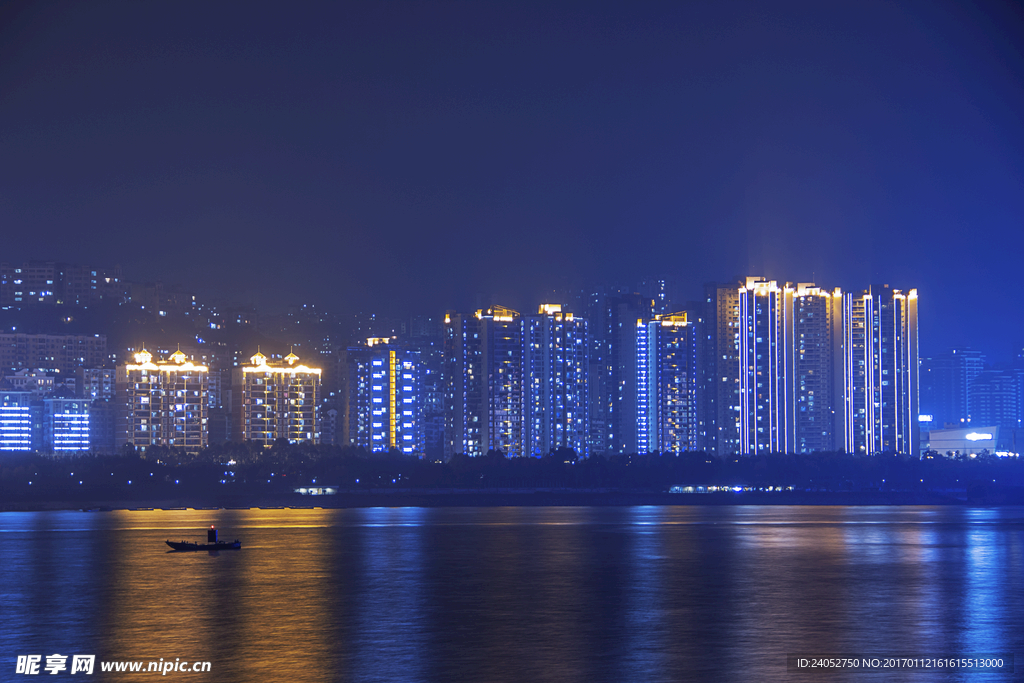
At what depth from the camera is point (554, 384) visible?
7042 inches

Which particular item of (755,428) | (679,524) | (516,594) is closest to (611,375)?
(755,428)

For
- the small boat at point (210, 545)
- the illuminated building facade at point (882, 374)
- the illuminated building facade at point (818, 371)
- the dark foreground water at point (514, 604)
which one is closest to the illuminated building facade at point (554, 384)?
the illuminated building facade at point (818, 371)

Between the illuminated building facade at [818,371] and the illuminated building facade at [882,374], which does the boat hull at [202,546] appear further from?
the illuminated building facade at [882,374]

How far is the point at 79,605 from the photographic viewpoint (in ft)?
157

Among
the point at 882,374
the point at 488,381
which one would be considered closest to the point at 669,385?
the point at 488,381

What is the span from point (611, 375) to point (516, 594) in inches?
5653

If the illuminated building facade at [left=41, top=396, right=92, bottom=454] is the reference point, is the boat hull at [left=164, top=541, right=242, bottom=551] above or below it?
below

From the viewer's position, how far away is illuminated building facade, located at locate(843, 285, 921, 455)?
180m

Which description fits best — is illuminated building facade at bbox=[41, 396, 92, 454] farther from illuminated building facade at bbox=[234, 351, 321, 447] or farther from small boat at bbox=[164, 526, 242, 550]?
small boat at bbox=[164, 526, 242, 550]

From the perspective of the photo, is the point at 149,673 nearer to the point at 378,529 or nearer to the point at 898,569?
the point at 898,569

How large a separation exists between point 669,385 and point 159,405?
7543 centimetres

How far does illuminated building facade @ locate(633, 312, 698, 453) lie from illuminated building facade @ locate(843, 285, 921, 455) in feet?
74.3

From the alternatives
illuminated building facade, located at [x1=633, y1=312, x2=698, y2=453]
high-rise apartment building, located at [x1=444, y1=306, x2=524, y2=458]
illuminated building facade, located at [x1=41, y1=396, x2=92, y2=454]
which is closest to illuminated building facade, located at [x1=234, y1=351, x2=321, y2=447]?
illuminated building facade, located at [x1=41, y1=396, x2=92, y2=454]

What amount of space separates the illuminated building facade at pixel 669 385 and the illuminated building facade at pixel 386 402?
36.1 meters
